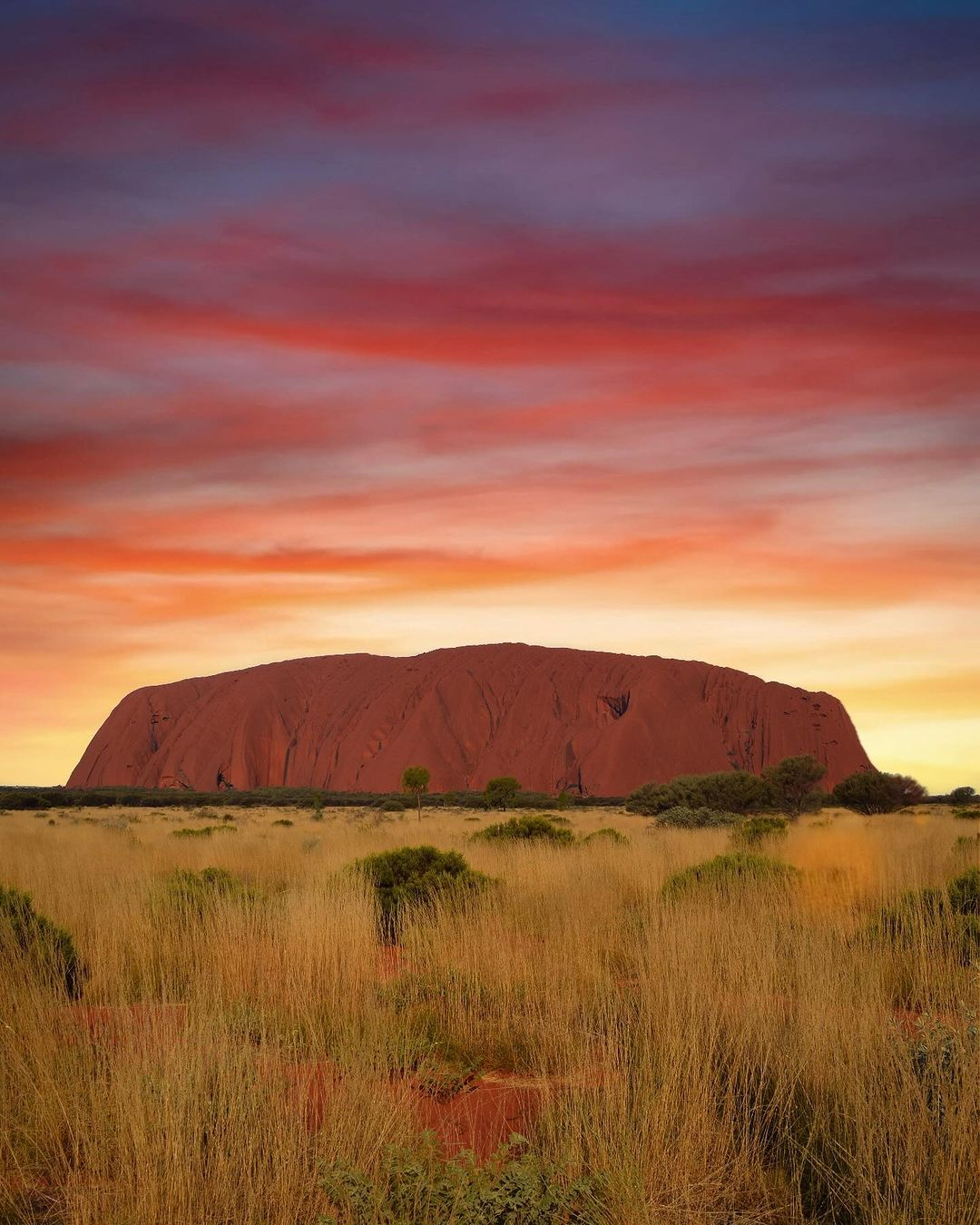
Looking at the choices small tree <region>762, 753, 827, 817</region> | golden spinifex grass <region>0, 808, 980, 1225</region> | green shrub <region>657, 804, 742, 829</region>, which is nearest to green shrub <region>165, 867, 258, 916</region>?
golden spinifex grass <region>0, 808, 980, 1225</region>

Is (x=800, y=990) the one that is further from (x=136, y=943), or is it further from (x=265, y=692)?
(x=265, y=692)

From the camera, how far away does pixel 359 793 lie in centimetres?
9212

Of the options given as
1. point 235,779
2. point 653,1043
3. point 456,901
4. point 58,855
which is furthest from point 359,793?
point 653,1043

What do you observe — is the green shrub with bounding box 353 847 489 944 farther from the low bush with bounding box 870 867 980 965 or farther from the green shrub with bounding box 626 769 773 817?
the green shrub with bounding box 626 769 773 817

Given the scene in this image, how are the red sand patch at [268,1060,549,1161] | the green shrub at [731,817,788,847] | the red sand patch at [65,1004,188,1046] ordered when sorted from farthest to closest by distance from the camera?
the green shrub at [731,817,788,847] < the red sand patch at [65,1004,188,1046] < the red sand patch at [268,1060,549,1161]

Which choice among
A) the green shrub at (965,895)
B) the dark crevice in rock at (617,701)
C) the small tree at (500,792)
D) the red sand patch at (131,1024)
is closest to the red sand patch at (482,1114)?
the red sand patch at (131,1024)

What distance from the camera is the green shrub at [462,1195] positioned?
146 inches

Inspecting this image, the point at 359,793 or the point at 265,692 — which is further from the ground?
the point at 265,692

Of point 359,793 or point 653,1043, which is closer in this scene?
point 653,1043

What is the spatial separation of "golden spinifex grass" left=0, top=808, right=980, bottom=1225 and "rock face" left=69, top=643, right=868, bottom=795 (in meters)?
82.9

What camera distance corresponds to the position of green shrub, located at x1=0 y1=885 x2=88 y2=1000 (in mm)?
7285

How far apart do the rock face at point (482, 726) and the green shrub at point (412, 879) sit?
257ft

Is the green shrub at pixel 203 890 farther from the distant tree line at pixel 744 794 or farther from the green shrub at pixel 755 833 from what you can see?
the distant tree line at pixel 744 794

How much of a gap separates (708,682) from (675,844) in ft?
298
